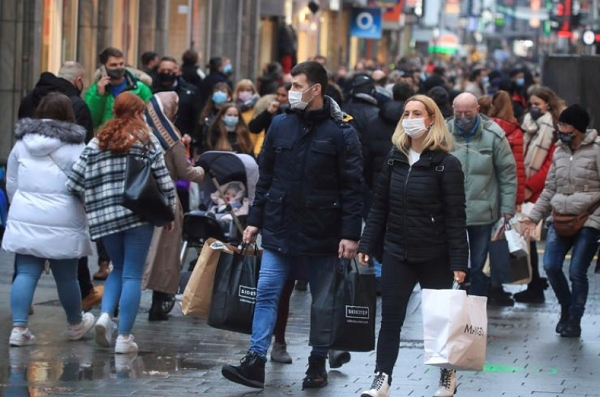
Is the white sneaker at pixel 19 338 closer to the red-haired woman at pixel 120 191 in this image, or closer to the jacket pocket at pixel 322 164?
the red-haired woman at pixel 120 191

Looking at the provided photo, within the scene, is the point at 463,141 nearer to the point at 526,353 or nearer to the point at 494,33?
the point at 526,353

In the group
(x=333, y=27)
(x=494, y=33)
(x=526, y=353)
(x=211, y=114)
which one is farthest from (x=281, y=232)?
(x=494, y=33)

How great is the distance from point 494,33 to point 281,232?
179m

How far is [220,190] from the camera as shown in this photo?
1297 centimetres

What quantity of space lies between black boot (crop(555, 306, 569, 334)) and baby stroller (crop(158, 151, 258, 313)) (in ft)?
8.53

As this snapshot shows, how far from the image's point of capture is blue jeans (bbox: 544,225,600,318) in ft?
41.4

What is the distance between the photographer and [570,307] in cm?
1284

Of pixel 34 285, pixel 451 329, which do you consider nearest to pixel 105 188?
pixel 34 285

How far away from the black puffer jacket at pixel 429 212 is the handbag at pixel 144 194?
201cm

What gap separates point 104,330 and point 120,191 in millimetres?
940

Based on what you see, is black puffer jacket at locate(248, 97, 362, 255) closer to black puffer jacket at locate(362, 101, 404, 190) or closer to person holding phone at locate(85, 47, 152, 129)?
person holding phone at locate(85, 47, 152, 129)

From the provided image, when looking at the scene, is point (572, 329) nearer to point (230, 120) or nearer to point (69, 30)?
point (230, 120)

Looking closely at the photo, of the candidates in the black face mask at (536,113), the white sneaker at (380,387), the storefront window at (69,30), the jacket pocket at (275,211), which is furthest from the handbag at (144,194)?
the storefront window at (69,30)

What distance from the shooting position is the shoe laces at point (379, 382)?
9344 mm
